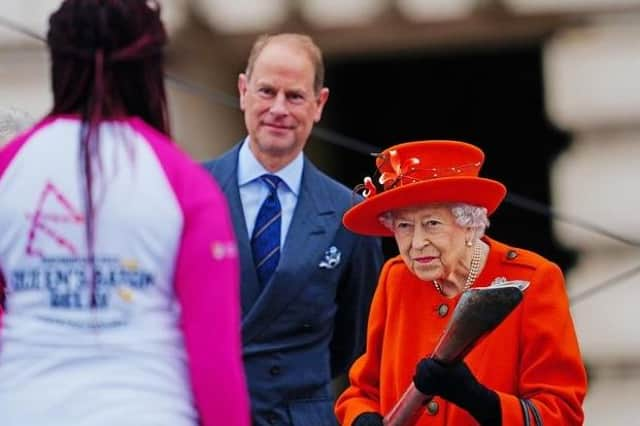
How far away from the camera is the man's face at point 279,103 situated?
495cm

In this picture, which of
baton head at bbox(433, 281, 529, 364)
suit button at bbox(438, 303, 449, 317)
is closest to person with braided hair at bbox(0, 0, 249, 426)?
baton head at bbox(433, 281, 529, 364)

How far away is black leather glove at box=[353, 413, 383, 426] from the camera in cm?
443

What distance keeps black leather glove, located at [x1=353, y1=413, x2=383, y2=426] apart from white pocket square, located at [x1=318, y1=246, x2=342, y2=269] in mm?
519

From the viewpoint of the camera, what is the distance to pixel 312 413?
4871mm

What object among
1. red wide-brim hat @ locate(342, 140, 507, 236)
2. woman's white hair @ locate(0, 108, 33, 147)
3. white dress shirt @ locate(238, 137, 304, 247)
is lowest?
white dress shirt @ locate(238, 137, 304, 247)

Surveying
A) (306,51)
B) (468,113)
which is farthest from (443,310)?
(468,113)

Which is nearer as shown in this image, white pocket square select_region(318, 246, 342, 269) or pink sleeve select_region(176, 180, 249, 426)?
pink sleeve select_region(176, 180, 249, 426)

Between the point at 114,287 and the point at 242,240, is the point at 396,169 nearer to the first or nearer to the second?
the point at 242,240

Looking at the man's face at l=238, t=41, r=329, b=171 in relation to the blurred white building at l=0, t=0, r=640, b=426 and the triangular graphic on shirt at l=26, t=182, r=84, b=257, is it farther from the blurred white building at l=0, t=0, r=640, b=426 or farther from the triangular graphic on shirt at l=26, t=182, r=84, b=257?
the blurred white building at l=0, t=0, r=640, b=426

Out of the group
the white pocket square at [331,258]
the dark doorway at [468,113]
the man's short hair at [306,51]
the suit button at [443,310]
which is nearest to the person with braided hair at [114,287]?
the suit button at [443,310]

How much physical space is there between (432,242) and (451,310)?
0.16 metres

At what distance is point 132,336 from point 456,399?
929 mm

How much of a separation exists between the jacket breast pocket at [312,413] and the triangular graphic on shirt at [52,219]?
146cm

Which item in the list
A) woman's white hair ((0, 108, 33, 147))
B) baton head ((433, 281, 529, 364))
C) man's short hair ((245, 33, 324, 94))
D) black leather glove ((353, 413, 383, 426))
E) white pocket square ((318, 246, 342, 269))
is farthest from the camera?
man's short hair ((245, 33, 324, 94))
